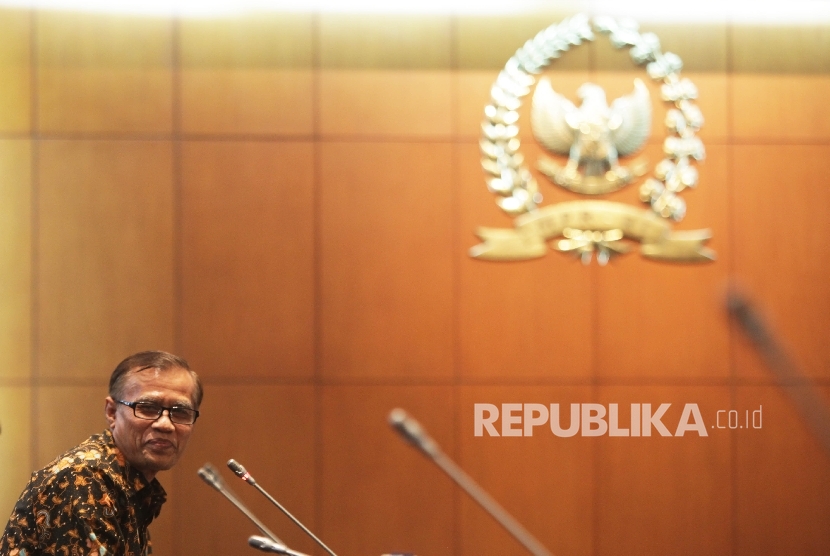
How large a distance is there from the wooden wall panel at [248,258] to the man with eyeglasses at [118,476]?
6.40 ft

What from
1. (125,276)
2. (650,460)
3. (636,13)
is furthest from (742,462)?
(125,276)

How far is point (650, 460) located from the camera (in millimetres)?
4246

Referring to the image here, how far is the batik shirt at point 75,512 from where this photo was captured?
6.03ft

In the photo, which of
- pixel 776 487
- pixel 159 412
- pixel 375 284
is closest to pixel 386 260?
pixel 375 284

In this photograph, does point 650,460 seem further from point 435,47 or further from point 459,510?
point 435,47

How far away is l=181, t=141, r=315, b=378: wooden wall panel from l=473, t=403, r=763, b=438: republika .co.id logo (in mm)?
882

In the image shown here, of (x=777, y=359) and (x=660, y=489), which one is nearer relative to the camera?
(x=777, y=359)

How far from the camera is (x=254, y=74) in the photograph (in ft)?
14.0

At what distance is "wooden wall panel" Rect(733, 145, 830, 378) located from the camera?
4.29 m

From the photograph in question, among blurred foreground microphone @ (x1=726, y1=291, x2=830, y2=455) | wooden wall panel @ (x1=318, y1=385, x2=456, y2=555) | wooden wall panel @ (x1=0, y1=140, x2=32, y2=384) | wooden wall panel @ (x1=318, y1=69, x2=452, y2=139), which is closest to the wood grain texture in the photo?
wooden wall panel @ (x1=0, y1=140, x2=32, y2=384)

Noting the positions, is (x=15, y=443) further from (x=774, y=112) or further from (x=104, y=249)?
(x=774, y=112)

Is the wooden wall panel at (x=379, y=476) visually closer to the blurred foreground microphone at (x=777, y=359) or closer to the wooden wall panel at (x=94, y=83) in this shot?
the wooden wall panel at (x=94, y=83)

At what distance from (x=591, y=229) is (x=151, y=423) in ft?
8.47

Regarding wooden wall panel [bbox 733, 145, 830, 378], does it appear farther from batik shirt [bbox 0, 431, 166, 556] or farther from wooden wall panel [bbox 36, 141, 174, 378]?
batik shirt [bbox 0, 431, 166, 556]
